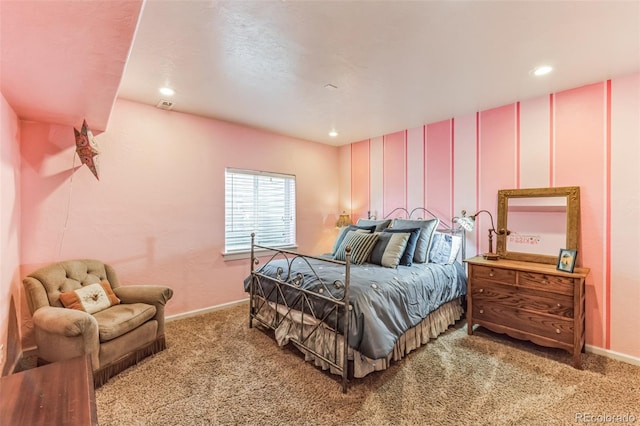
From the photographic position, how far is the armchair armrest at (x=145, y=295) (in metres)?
2.60

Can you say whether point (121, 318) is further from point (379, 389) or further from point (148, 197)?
point (379, 389)

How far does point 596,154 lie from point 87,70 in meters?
4.03

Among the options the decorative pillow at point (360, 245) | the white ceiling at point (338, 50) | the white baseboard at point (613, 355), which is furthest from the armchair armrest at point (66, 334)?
the white baseboard at point (613, 355)

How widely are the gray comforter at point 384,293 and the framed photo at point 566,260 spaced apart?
3.07 feet

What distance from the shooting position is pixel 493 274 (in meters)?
2.84

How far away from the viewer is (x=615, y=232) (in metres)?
2.56

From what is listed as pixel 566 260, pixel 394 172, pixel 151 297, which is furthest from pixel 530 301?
pixel 151 297

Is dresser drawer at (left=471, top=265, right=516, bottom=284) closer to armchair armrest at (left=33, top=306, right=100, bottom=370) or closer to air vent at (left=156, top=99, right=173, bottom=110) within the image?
armchair armrest at (left=33, top=306, right=100, bottom=370)

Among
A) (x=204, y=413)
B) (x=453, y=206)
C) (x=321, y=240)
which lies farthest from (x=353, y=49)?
(x=321, y=240)

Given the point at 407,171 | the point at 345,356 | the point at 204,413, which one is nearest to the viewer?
the point at 204,413

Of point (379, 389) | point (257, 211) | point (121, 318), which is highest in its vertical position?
point (257, 211)

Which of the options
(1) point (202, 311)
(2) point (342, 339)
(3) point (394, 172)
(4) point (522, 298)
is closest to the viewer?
(2) point (342, 339)

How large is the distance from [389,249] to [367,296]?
39.5 inches

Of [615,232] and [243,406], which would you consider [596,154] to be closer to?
[615,232]
